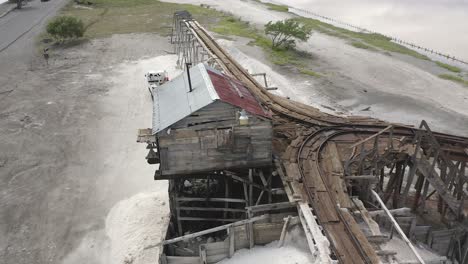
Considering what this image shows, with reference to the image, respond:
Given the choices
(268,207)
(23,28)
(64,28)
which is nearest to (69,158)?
(268,207)

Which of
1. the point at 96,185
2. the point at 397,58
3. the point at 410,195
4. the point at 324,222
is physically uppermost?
the point at 397,58

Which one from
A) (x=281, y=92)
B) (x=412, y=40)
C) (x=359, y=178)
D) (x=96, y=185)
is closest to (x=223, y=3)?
(x=412, y=40)

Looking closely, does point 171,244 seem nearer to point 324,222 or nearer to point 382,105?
point 324,222

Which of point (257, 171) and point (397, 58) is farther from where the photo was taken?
point (397, 58)

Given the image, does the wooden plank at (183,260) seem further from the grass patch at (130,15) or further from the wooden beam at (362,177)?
the grass patch at (130,15)

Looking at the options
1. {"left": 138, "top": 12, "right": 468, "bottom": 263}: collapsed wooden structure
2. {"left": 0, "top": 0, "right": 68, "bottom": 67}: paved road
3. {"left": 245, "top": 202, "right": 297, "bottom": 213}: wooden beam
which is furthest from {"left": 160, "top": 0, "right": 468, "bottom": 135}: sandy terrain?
{"left": 0, "top": 0, "right": 68, "bottom": 67}: paved road

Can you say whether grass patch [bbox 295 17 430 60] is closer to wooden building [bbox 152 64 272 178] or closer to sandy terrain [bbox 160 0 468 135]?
sandy terrain [bbox 160 0 468 135]
